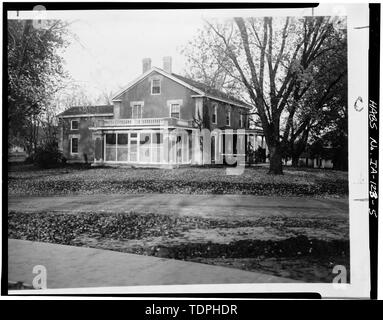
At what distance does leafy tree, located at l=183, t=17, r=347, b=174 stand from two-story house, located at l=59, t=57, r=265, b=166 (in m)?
0.21

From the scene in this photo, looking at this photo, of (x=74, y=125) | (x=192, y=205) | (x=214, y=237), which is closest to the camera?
(x=214, y=237)

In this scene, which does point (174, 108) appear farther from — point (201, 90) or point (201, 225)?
point (201, 225)

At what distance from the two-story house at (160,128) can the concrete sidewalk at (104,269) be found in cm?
99

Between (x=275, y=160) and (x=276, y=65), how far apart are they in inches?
39.7

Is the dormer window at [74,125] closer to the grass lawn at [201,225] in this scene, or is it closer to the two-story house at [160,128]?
the two-story house at [160,128]

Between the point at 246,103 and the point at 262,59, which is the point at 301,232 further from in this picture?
the point at 262,59

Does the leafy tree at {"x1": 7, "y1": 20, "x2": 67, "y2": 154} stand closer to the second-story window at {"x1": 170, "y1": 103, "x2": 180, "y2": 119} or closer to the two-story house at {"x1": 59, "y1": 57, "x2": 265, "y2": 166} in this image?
the two-story house at {"x1": 59, "y1": 57, "x2": 265, "y2": 166}

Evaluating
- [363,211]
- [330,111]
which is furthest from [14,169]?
[363,211]

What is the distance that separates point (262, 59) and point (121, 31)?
149cm

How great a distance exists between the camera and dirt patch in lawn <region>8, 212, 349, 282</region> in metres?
3.80

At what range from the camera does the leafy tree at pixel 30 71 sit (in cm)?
391

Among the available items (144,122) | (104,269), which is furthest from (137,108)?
(104,269)

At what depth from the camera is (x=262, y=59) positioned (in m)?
4.04

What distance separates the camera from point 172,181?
4.08 m
